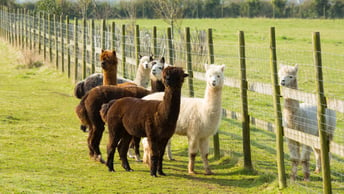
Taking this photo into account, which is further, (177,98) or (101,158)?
(101,158)

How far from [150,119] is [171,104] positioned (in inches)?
15.3

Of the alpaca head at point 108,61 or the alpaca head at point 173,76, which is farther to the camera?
the alpaca head at point 108,61

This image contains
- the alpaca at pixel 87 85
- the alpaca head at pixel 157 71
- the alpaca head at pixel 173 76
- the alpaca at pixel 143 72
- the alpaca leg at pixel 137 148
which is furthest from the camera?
the alpaca at pixel 87 85

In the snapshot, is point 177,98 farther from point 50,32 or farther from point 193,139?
point 50,32

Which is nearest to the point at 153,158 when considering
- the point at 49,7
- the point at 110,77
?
the point at 110,77

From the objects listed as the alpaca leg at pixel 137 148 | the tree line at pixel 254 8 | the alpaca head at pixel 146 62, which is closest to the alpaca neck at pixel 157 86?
the alpaca head at pixel 146 62

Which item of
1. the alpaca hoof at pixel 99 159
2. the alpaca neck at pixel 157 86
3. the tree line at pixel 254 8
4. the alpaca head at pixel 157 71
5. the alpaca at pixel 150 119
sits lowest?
the alpaca hoof at pixel 99 159

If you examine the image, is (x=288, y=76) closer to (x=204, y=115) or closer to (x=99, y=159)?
(x=204, y=115)

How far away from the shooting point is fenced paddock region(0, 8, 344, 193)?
7.84 meters

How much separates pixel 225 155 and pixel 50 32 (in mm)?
15401

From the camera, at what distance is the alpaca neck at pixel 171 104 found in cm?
824

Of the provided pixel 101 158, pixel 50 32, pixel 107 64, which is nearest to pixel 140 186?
pixel 101 158

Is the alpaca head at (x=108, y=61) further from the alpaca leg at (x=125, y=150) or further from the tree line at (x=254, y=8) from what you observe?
the tree line at (x=254, y=8)

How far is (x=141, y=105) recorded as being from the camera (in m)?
8.63
